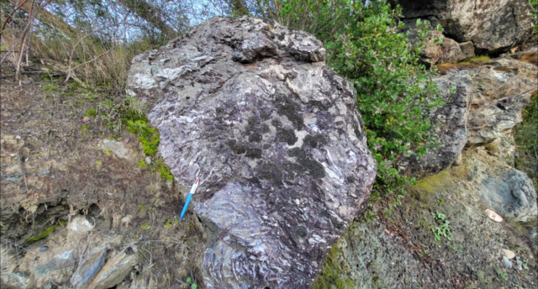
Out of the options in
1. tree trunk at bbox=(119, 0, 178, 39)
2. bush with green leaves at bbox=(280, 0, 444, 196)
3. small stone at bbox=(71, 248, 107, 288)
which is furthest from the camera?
tree trunk at bbox=(119, 0, 178, 39)

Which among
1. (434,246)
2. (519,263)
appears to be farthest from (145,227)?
(519,263)

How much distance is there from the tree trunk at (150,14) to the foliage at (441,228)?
551 cm

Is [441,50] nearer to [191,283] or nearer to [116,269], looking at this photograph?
[191,283]

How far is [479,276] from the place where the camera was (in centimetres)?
338

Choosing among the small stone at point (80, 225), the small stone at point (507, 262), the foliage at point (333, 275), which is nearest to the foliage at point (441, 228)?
the small stone at point (507, 262)

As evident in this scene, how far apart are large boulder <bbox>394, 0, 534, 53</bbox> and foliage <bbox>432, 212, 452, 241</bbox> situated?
4458 mm

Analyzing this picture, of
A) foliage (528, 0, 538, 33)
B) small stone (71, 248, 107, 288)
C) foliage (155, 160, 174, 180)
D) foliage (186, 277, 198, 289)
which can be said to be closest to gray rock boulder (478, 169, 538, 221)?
foliage (528, 0, 538, 33)

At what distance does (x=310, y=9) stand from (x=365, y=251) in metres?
3.85

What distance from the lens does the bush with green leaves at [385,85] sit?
127 inches

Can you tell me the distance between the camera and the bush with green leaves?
10.6 feet

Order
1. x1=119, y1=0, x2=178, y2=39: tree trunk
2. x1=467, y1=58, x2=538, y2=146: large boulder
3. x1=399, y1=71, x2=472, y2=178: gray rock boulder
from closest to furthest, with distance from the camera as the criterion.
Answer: x1=119, y1=0, x2=178, y2=39: tree trunk → x1=399, y1=71, x2=472, y2=178: gray rock boulder → x1=467, y1=58, x2=538, y2=146: large boulder

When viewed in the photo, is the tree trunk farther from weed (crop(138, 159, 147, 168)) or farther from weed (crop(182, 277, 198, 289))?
weed (crop(182, 277, 198, 289))

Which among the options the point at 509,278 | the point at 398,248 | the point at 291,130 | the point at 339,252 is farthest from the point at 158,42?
the point at 509,278

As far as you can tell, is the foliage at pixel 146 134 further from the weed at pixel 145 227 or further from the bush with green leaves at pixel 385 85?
the bush with green leaves at pixel 385 85
